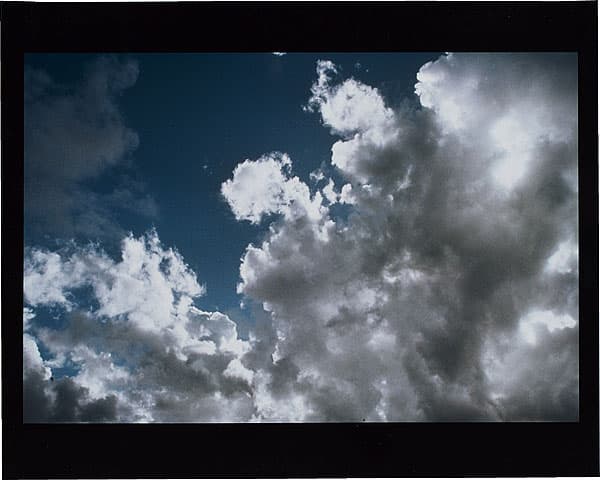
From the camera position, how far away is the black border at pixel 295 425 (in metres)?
5.25

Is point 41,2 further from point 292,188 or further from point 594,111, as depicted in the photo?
point 594,111

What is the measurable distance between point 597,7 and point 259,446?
424 cm

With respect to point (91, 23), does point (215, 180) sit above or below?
below

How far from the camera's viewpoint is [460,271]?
5.25 m

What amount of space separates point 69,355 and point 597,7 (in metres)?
4.83

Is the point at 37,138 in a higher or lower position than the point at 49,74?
lower

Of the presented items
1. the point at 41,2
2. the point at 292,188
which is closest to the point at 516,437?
the point at 292,188

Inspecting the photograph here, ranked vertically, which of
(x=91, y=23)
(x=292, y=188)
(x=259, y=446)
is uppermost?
(x=91, y=23)

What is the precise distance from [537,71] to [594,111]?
1.76 ft

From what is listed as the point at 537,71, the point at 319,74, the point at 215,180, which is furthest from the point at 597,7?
the point at 215,180

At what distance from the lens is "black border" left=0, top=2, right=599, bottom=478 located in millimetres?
5246

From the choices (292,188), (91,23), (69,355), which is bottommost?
(69,355)

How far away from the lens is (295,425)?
207 inches

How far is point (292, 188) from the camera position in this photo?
5.31m
